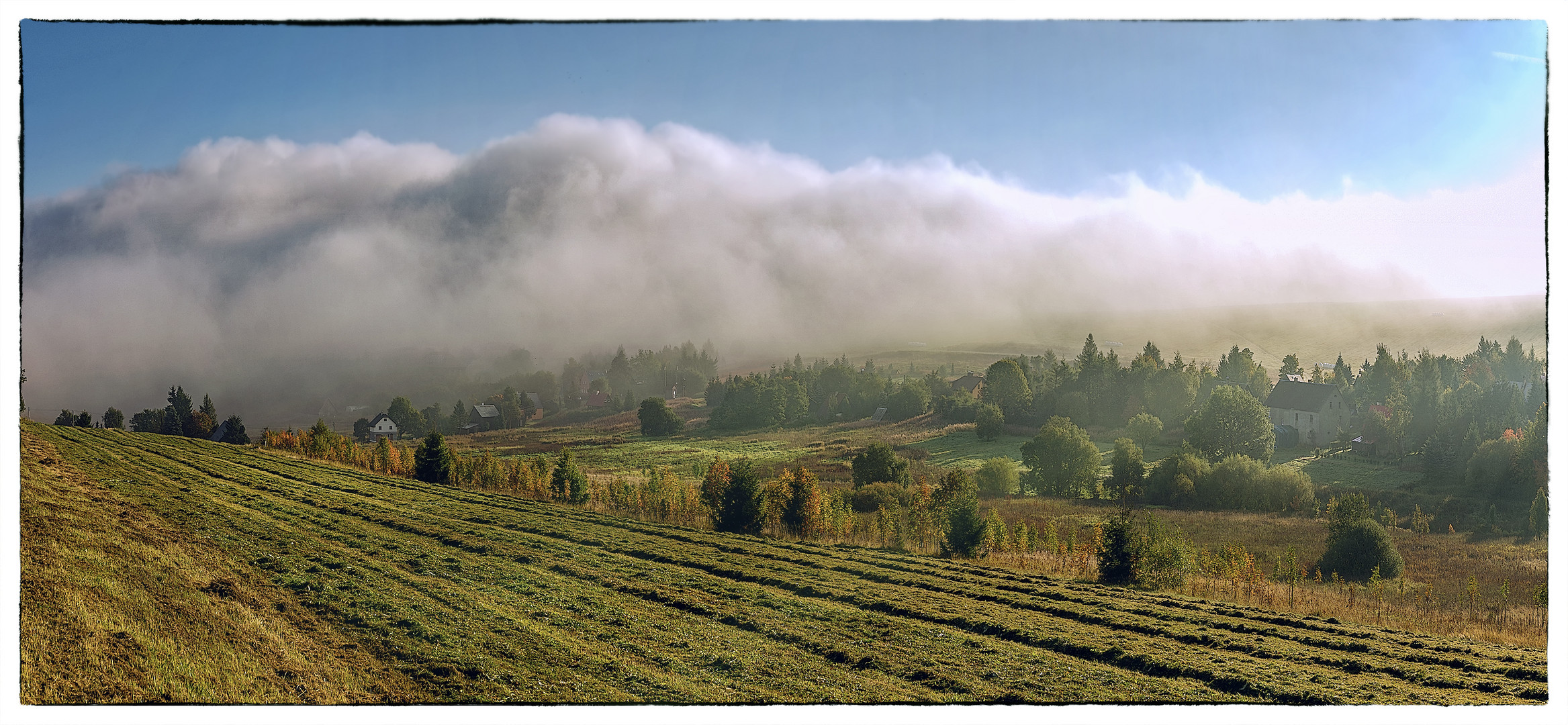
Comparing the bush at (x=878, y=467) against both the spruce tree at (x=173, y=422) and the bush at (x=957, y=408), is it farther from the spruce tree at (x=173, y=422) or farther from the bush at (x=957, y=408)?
the spruce tree at (x=173, y=422)

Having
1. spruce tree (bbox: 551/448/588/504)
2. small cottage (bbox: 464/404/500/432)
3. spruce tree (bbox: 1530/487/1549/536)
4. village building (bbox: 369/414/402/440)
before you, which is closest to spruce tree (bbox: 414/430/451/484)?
village building (bbox: 369/414/402/440)

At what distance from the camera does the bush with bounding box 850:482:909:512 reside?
25.8 feet

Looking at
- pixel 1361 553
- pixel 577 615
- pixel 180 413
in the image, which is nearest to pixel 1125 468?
pixel 1361 553

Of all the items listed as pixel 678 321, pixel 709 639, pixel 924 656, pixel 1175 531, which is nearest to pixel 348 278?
pixel 678 321

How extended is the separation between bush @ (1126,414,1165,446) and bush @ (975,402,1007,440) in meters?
1.36

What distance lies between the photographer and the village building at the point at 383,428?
7.56m

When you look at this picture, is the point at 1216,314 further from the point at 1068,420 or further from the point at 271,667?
the point at 271,667

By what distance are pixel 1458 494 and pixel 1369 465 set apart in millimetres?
736

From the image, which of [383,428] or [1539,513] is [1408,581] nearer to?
[1539,513]

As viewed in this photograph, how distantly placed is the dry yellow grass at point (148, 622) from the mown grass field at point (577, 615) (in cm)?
2

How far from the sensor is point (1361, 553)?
7.16m

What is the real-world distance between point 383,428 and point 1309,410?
10.2m

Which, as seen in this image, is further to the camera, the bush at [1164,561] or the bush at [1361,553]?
the bush at [1164,561]

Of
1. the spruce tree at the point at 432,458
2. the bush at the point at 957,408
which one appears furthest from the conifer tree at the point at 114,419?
the bush at the point at 957,408
